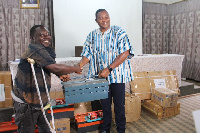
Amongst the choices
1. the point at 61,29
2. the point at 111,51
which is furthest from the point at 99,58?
the point at 61,29

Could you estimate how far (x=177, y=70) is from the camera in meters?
3.11

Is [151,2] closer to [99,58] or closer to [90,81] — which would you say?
[99,58]

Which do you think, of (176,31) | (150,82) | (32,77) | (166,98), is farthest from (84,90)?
(176,31)

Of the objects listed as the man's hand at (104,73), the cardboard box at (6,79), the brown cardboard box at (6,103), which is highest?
the man's hand at (104,73)

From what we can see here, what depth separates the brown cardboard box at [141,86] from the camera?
2.70m

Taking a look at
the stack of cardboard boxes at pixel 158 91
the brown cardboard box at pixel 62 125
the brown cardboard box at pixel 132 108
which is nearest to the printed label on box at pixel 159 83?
the stack of cardboard boxes at pixel 158 91

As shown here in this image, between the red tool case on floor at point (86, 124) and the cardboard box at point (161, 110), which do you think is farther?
the cardboard box at point (161, 110)

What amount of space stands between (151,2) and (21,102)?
4807mm

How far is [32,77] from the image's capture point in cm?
117

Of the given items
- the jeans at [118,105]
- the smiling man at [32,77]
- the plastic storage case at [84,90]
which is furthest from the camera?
the jeans at [118,105]

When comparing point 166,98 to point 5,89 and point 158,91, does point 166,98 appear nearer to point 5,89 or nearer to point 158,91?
point 158,91

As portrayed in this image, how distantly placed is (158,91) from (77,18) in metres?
2.47

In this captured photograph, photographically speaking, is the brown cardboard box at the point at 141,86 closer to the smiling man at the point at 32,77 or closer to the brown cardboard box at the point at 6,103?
the smiling man at the point at 32,77

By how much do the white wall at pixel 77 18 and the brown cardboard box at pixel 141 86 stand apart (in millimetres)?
1843
